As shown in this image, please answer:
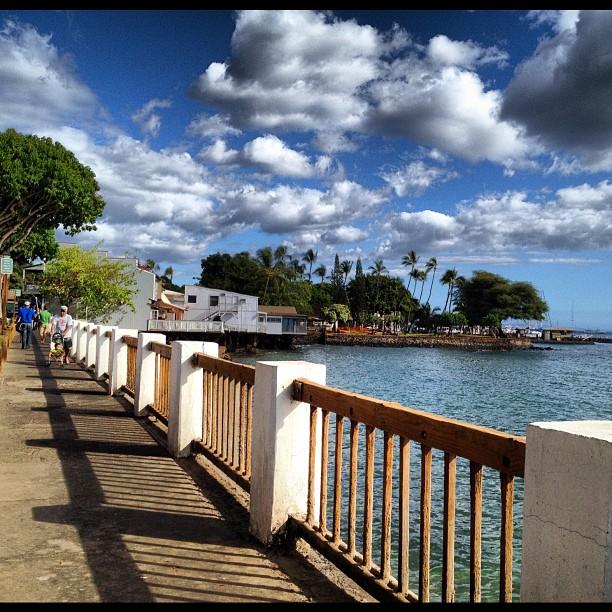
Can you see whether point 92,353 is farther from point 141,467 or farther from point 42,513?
point 42,513

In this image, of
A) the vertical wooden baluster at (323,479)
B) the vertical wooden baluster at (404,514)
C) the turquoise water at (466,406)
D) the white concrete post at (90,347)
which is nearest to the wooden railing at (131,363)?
the turquoise water at (466,406)

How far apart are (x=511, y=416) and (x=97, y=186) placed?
78.3 feet

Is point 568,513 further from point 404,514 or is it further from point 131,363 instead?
point 131,363

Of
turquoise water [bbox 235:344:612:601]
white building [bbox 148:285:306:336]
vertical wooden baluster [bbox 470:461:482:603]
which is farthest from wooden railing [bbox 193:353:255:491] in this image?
white building [bbox 148:285:306:336]

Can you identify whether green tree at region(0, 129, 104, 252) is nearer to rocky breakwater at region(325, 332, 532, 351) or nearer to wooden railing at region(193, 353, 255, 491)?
wooden railing at region(193, 353, 255, 491)

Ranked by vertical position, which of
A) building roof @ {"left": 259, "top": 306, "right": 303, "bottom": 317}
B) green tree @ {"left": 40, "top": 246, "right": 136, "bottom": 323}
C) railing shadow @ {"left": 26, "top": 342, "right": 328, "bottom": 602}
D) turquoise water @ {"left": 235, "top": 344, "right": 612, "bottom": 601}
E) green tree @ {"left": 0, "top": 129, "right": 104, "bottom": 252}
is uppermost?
green tree @ {"left": 0, "top": 129, "right": 104, "bottom": 252}

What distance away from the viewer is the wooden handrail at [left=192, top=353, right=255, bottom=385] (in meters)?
5.18

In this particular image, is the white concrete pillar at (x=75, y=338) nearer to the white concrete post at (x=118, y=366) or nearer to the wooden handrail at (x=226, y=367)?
the white concrete post at (x=118, y=366)

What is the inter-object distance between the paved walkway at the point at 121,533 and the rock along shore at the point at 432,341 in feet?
288

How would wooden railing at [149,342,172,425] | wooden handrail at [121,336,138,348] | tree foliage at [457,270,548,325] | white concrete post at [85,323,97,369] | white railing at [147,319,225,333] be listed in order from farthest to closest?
tree foliage at [457,270,548,325] < white railing at [147,319,225,333] < white concrete post at [85,323,97,369] < wooden handrail at [121,336,138,348] < wooden railing at [149,342,172,425]

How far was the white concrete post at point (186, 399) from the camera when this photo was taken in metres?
6.56

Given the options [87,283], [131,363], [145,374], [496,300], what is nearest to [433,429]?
[145,374]

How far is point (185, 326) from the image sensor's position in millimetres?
62719

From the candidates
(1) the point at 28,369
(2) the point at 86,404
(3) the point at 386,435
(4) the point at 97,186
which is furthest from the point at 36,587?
(4) the point at 97,186
